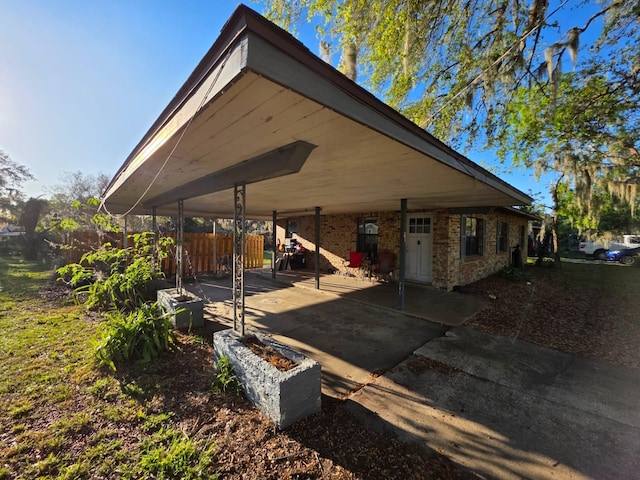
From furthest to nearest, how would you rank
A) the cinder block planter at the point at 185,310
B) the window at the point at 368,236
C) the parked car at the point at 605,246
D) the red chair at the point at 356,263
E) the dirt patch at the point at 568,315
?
the parked car at the point at 605,246 < the window at the point at 368,236 < the red chair at the point at 356,263 < the cinder block planter at the point at 185,310 < the dirt patch at the point at 568,315

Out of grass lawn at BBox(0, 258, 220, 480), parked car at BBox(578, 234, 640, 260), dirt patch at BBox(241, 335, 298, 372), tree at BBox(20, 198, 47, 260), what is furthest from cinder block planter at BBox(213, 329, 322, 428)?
parked car at BBox(578, 234, 640, 260)

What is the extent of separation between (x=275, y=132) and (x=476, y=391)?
335cm

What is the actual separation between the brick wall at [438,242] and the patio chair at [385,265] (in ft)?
0.68

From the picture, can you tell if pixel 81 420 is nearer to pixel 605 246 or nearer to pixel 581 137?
pixel 581 137

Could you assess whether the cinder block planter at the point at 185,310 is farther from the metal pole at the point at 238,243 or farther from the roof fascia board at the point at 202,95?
the roof fascia board at the point at 202,95

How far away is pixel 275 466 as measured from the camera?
1830mm

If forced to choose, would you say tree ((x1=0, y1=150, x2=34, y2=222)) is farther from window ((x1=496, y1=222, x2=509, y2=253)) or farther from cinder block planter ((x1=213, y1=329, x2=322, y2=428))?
window ((x1=496, y1=222, x2=509, y2=253))

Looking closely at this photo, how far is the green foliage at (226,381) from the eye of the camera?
8.62 ft

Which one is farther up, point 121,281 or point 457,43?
point 457,43

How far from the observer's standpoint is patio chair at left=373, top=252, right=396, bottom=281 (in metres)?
8.34

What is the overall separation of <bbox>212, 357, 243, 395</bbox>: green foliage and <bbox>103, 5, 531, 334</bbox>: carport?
115 cm

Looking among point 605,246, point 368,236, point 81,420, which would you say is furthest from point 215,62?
point 605,246

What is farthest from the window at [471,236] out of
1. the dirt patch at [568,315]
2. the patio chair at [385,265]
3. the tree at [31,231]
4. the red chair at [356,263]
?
the tree at [31,231]

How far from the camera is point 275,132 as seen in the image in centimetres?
192
